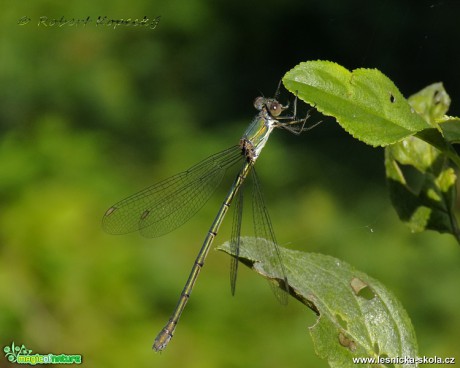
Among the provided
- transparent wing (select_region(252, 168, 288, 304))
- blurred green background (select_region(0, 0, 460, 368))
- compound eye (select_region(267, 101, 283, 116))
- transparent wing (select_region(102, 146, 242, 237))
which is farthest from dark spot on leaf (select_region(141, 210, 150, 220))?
blurred green background (select_region(0, 0, 460, 368))

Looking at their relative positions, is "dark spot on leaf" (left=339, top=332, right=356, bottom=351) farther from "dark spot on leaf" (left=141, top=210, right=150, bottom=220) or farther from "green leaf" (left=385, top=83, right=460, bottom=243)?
"dark spot on leaf" (left=141, top=210, right=150, bottom=220)

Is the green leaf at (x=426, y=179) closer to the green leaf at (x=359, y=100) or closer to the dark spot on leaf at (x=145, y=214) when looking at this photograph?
the green leaf at (x=359, y=100)

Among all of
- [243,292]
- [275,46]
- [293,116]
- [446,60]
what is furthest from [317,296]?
[275,46]

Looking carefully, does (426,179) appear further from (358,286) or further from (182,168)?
(182,168)

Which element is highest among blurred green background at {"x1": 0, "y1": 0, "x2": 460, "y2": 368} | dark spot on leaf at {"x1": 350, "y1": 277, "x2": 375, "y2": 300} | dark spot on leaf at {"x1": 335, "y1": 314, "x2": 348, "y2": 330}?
blurred green background at {"x1": 0, "y1": 0, "x2": 460, "y2": 368}

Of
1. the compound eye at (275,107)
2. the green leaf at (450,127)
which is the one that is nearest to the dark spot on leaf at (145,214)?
the compound eye at (275,107)

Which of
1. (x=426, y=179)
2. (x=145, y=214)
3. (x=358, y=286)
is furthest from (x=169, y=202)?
(x=358, y=286)

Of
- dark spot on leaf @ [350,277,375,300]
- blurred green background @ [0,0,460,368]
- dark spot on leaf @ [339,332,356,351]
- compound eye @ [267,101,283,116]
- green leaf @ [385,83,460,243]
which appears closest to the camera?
dark spot on leaf @ [339,332,356,351]
